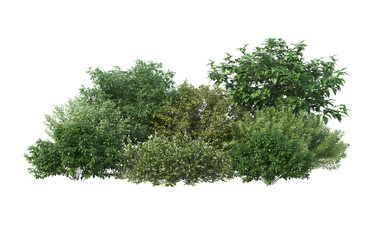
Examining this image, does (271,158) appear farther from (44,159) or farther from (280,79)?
(44,159)

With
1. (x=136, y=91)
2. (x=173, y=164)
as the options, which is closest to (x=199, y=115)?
(x=136, y=91)

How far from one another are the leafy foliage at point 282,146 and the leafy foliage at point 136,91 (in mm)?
3272

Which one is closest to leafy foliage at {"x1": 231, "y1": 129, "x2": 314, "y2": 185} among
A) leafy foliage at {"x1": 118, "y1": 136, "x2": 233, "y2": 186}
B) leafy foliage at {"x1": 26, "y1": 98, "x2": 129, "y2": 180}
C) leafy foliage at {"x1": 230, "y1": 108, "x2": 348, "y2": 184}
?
leafy foliage at {"x1": 230, "y1": 108, "x2": 348, "y2": 184}

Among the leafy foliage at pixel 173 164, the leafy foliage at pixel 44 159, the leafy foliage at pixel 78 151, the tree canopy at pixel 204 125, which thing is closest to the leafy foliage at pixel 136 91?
the tree canopy at pixel 204 125

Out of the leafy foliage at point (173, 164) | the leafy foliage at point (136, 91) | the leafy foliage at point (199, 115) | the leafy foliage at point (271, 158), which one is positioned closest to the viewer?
the leafy foliage at point (271, 158)

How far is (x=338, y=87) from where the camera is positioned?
15023 mm

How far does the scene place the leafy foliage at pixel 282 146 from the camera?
12031mm

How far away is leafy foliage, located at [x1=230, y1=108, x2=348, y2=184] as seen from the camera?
12031 millimetres

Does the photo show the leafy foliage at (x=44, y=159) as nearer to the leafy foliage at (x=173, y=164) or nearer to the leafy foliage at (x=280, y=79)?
the leafy foliage at (x=173, y=164)

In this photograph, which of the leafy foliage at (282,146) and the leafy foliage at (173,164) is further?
the leafy foliage at (173,164)

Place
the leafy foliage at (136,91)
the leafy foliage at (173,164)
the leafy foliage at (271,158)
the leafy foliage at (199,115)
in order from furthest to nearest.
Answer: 1. the leafy foliage at (136,91)
2. the leafy foliage at (199,115)
3. the leafy foliage at (173,164)
4. the leafy foliage at (271,158)

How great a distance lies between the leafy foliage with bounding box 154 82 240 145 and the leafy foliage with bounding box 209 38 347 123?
592 mm

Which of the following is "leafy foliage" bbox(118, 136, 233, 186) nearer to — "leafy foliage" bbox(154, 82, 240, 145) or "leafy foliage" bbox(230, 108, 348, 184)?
"leafy foliage" bbox(230, 108, 348, 184)

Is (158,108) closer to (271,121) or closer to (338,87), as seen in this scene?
(271,121)
